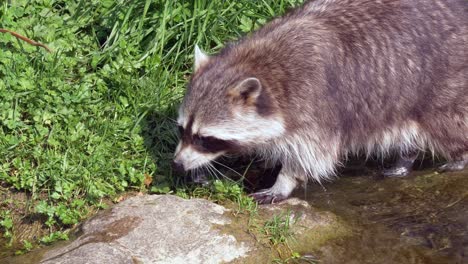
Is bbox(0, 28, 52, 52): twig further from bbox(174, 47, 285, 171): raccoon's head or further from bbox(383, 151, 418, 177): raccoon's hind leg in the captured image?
bbox(383, 151, 418, 177): raccoon's hind leg

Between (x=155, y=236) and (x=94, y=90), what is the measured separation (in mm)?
1450

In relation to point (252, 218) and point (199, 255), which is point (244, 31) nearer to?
point (252, 218)

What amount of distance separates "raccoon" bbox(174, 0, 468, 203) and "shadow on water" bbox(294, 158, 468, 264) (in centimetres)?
17

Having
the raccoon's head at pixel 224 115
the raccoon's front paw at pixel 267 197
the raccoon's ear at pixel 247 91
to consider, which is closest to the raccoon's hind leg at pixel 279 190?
the raccoon's front paw at pixel 267 197

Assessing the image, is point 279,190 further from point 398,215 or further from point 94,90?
point 94,90

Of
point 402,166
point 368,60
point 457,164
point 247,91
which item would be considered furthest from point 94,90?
point 457,164

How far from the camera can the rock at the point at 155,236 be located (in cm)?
376

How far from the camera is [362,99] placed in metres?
4.53

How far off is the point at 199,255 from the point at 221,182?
2.55ft

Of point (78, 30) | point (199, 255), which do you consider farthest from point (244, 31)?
point (199, 255)

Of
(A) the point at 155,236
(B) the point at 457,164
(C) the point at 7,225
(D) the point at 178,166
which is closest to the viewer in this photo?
(A) the point at 155,236

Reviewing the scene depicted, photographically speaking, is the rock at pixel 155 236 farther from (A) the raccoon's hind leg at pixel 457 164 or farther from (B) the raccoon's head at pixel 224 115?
(A) the raccoon's hind leg at pixel 457 164

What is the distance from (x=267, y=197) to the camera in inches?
181

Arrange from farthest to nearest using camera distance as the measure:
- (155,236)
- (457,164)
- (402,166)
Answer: (402,166)
(457,164)
(155,236)
